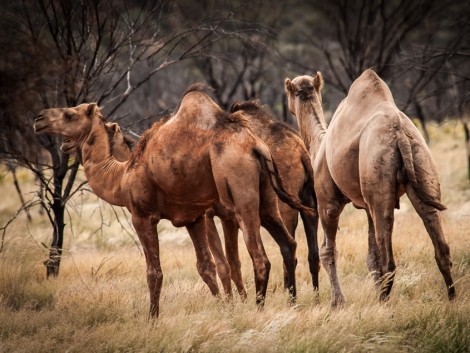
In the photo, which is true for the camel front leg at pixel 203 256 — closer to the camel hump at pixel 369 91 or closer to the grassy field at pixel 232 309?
the grassy field at pixel 232 309

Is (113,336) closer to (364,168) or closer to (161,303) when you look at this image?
(161,303)

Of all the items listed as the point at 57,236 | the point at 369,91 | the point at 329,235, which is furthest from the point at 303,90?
the point at 57,236

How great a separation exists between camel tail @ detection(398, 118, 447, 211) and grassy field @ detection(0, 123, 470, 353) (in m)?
0.98

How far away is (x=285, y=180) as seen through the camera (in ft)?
27.0

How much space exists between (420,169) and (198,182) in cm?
208

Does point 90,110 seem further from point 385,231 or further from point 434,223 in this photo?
point 434,223

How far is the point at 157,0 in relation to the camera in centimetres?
1045

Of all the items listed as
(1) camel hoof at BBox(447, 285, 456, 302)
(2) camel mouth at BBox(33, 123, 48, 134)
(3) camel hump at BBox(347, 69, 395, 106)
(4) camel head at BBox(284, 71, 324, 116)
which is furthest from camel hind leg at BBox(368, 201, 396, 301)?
(2) camel mouth at BBox(33, 123, 48, 134)

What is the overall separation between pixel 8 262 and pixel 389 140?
557 centimetres

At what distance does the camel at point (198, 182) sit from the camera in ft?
22.3

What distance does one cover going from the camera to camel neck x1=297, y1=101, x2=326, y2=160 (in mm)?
8633

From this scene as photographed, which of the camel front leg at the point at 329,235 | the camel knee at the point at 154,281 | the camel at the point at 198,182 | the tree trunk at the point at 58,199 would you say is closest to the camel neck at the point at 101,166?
the camel at the point at 198,182

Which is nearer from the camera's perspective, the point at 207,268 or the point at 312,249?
the point at 207,268

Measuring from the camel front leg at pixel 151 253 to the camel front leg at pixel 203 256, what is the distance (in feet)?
1.85
